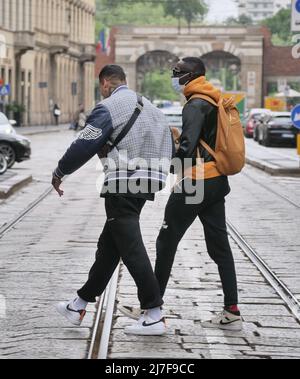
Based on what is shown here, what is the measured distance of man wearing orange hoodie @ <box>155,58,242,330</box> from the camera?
789 centimetres

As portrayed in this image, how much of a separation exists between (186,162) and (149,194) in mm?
360

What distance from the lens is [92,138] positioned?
7.62 metres

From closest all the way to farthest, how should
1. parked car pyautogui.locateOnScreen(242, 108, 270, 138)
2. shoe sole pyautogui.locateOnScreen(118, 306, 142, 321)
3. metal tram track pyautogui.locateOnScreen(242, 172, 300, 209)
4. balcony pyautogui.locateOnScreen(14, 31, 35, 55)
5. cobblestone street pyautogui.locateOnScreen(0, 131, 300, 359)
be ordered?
cobblestone street pyautogui.locateOnScreen(0, 131, 300, 359) → shoe sole pyautogui.locateOnScreen(118, 306, 142, 321) → metal tram track pyautogui.locateOnScreen(242, 172, 300, 209) → parked car pyautogui.locateOnScreen(242, 108, 270, 138) → balcony pyautogui.locateOnScreen(14, 31, 35, 55)

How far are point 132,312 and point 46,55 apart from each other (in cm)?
7314

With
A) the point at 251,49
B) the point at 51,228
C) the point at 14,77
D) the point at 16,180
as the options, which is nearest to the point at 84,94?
the point at 251,49

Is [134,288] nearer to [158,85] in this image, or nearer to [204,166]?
[204,166]

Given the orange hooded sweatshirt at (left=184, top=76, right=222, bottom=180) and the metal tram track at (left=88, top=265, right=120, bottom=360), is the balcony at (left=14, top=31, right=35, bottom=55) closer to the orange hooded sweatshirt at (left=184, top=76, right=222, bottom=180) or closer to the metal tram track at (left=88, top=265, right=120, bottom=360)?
the metal tram track at (left=88, top=265, right=120, bottom=360)

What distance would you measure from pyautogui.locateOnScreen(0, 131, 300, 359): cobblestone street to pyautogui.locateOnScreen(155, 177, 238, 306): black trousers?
374 mm

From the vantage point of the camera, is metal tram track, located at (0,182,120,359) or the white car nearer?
metal tram track, located at (0,182,120,359)

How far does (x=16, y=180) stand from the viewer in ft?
74.7

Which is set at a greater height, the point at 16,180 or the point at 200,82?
the point at 200,82

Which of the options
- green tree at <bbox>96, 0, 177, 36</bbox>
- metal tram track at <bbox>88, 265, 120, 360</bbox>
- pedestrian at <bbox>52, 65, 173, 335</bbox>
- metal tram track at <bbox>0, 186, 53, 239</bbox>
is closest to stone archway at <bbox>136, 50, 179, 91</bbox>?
green tree at <bbox>96, 0, 177, 36</bbox>

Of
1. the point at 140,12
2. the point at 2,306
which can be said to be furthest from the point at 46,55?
the point at 140,12
